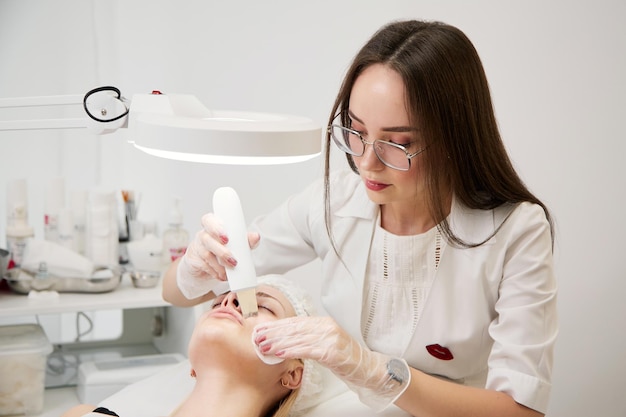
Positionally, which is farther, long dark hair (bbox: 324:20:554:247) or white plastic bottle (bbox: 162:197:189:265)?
white plastic bottle (bbox: 162:197:189:265)

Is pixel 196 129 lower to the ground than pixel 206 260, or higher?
higher

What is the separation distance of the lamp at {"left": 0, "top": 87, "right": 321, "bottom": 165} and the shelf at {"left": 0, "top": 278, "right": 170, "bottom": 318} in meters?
1.04

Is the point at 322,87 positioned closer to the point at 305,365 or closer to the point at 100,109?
the point at 305,365

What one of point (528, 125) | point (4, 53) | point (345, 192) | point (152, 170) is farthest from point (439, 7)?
point (4, 53)

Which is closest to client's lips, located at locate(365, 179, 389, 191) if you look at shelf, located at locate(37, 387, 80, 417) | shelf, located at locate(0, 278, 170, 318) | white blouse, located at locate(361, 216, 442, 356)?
white blouse, located at locate(361, 216, 442, 356)

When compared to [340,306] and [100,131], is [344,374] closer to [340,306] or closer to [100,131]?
[340,306]

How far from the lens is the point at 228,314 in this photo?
5.75 feet

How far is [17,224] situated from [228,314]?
1.07m

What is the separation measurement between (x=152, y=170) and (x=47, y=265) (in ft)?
2.08

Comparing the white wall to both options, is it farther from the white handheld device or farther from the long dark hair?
the white handheld device

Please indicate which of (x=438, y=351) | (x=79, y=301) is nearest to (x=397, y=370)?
(x=438, y=351)

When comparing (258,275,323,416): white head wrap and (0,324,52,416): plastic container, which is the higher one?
(258,275,323,416): white head wrap

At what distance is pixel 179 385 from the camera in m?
2.04

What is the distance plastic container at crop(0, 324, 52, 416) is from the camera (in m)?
2.22
